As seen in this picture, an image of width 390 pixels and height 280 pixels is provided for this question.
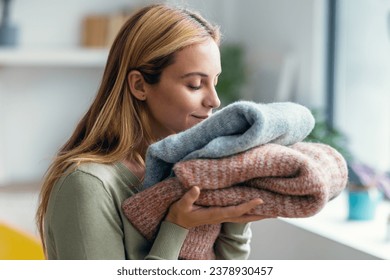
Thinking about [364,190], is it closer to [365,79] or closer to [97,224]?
[365,79]

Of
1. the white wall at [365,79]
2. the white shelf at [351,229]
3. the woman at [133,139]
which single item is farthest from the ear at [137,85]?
the white wall at [365,79]

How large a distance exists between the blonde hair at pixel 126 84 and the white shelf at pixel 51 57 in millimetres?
2653

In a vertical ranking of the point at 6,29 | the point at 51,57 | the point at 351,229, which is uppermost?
the point at 6,29

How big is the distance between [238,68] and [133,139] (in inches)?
103

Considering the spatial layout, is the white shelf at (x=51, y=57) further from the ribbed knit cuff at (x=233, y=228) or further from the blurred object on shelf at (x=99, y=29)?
the ribbed knit cuff at (x=233, y=228)

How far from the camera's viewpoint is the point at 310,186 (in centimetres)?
99

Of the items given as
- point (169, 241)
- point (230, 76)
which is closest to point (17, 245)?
point (169, 241)

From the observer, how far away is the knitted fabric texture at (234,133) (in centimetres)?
100

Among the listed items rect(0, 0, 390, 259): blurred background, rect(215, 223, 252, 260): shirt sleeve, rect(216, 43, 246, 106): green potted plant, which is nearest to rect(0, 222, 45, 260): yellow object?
rect(0, 0, 390, 259): blurred background

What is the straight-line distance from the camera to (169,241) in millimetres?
1122

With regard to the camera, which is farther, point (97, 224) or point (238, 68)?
point (238, 68)

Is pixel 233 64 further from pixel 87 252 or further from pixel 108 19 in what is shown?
pixel 87 252

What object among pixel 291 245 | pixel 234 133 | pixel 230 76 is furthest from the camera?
pixel 230 76

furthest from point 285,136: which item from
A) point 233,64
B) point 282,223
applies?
point 233,64
